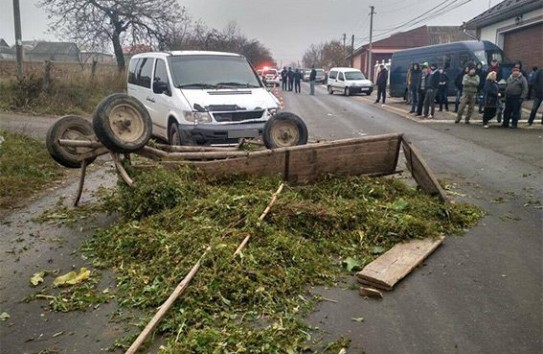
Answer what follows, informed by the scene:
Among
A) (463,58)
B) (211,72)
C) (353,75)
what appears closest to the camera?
(211,72)

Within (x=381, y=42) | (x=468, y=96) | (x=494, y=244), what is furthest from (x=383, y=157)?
(x=381, y=42)

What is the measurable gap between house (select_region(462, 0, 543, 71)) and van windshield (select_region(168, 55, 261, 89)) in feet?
55.1

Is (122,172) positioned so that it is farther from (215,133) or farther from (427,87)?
(427,87)

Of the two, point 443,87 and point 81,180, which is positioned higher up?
point 443,87

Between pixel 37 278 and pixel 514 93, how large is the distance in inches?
544

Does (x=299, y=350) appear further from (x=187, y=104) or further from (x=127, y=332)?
(x=187, y=104)

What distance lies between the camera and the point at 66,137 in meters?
7.07

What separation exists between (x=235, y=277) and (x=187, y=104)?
18.1ft

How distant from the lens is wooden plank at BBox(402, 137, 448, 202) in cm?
656

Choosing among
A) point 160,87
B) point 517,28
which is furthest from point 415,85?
point 160,87

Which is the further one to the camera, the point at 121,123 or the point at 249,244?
the point at 121,123

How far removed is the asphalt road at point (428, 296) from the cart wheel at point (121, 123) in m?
1.12

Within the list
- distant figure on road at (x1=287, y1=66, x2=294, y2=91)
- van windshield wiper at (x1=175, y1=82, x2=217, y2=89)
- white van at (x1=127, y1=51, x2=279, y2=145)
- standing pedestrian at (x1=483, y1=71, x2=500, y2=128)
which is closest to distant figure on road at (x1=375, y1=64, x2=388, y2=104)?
standing pedestrian at (x1=483, y1=71, x2=500, y2=128)

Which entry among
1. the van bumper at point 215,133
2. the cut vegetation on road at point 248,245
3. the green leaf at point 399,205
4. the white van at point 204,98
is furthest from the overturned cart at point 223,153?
the white van at point 204,98
